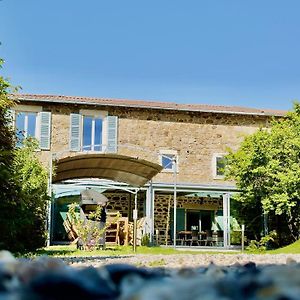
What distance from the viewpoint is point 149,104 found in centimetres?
2531

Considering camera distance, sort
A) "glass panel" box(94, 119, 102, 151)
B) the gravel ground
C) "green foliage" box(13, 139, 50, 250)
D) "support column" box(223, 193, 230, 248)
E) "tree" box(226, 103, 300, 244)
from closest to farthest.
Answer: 1. the gravel ground
2. "green foliage" box(13, 139, 50, 250)
3. "tree" box(226, 103, 300, 244)
4. "support column" box(223, 193, 230, 248)
5. "glass panel" box(94, 119, 102, 151)

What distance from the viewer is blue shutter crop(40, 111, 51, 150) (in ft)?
79.7

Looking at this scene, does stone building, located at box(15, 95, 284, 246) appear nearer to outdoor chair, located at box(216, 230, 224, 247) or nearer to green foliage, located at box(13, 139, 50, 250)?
outdoor chair, located at box(216, 230, 224, 247)

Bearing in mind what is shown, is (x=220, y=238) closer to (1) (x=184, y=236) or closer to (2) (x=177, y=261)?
(1) (x=184, y=236)

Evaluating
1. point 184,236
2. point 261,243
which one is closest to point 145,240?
point 184,236

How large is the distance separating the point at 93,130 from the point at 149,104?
8.61 ft

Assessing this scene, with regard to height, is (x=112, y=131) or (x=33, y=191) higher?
(x=112, y=131)

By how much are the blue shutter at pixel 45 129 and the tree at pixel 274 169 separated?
293 inches

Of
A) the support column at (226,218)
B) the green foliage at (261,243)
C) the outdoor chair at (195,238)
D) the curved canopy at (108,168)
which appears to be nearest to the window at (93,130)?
the curved canopy at (108,168)

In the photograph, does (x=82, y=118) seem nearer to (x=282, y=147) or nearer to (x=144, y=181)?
(x=144, y=181)

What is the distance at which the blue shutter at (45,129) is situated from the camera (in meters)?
24.3

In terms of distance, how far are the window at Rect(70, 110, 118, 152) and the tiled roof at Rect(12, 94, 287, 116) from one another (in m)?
0.52

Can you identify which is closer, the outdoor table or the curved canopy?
the curved canopy

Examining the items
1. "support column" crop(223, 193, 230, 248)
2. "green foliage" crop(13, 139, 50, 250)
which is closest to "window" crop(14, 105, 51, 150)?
"green foliage" crop(13, 139, 50, 250)
